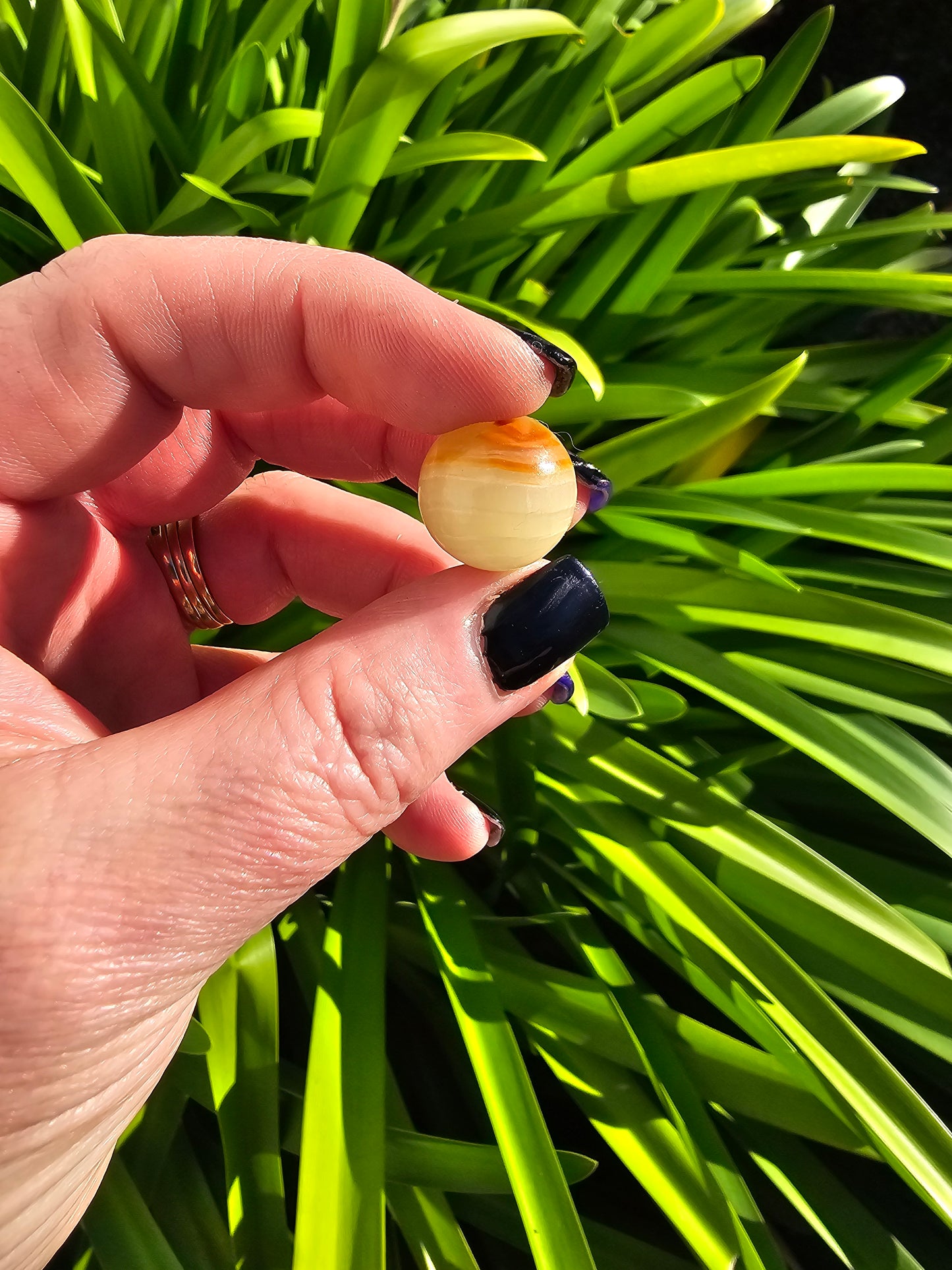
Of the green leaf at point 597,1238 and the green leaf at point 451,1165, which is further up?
the green leaf at point 451,1165

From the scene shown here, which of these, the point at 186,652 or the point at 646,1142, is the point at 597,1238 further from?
the point at 186,652

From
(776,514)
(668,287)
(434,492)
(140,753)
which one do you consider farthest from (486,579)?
(668,287)

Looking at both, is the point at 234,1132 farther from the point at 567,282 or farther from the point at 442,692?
the point at 567,282

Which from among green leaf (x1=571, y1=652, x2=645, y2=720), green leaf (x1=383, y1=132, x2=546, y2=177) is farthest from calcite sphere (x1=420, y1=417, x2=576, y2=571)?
green leaf (x1=383, y1=132, x2=546, y2=177)

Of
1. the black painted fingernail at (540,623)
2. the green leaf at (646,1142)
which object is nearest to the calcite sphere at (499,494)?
the black painted fingernail at (540,623)

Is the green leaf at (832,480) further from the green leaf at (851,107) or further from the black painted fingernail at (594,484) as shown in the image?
the green leaf at (851,107)

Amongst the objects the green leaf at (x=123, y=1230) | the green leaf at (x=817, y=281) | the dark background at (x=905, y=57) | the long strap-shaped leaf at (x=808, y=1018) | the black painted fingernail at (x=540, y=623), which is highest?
the dark background at (x=905, y=57)

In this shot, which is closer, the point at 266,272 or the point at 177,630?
the point at 266,272
